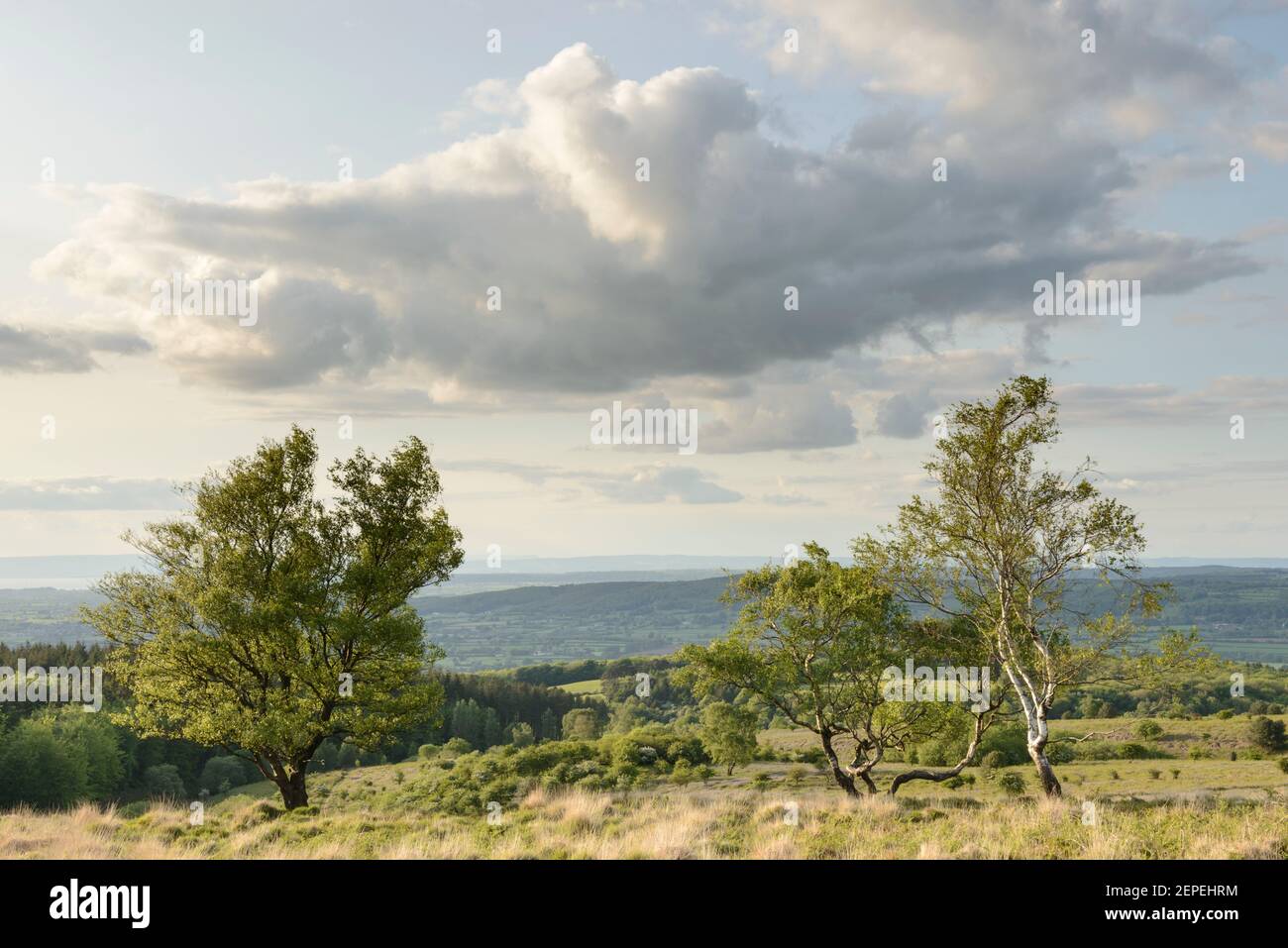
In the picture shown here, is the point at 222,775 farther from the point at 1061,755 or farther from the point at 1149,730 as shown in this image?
the point at 1149,730

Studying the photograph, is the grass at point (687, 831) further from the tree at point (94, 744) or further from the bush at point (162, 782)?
the bush at point (162, 782)

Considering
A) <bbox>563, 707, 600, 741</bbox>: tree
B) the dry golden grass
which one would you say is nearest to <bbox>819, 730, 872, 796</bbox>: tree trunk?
the dry golden grass

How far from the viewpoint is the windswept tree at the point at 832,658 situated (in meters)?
35.4

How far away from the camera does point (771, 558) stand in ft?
127

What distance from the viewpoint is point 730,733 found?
188ft

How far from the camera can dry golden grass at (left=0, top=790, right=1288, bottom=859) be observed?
14766mm

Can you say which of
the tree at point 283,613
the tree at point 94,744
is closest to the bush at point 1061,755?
the tree at point 283,613

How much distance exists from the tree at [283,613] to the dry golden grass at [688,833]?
4971 mm

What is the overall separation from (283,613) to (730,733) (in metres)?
36.7

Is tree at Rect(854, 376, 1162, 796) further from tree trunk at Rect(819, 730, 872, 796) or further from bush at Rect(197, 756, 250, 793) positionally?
bush at Rect(197, 756, 250, 793)

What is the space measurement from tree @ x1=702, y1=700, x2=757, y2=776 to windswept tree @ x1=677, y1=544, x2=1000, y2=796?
37.5 ft
